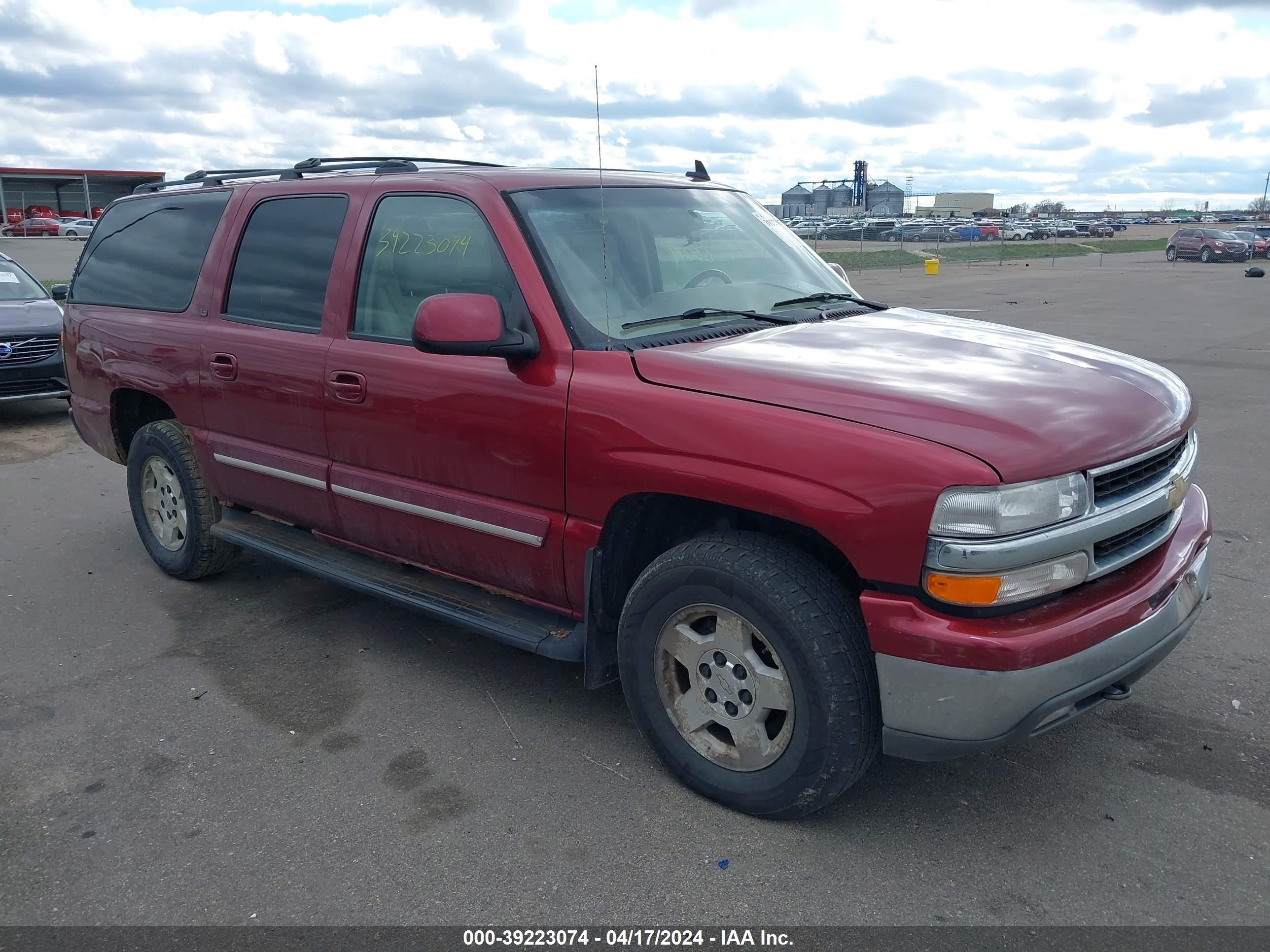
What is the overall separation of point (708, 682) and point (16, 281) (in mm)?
9980

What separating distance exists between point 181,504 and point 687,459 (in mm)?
3304

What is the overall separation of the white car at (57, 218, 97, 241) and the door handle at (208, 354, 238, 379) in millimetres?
52232

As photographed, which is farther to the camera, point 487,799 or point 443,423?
point 443,423

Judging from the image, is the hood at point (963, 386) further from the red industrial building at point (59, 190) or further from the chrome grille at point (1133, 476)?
the red industrial building at point (59, 190)

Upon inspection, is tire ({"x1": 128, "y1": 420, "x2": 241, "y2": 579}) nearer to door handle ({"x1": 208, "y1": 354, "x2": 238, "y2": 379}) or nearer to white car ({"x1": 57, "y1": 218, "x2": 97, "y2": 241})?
door handle ({"x1": 208, "y1": 354, "x2": 238, "y2": 379})

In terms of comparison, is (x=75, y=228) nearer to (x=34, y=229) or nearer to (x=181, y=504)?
(x=34, y=229)

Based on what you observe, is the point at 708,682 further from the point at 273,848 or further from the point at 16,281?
the point at 16,281

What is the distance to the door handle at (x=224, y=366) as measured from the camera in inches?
181

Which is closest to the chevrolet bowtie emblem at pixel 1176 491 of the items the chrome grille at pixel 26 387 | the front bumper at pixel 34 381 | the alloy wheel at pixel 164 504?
the alloy wheel at pixel 164 504

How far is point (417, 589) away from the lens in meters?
4.07

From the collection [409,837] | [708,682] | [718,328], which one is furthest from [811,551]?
[409,837]

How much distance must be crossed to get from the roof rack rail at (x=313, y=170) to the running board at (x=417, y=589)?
162 cm

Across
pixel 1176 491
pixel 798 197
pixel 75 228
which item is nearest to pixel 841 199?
pixel 798 197

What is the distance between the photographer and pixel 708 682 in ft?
10.5
